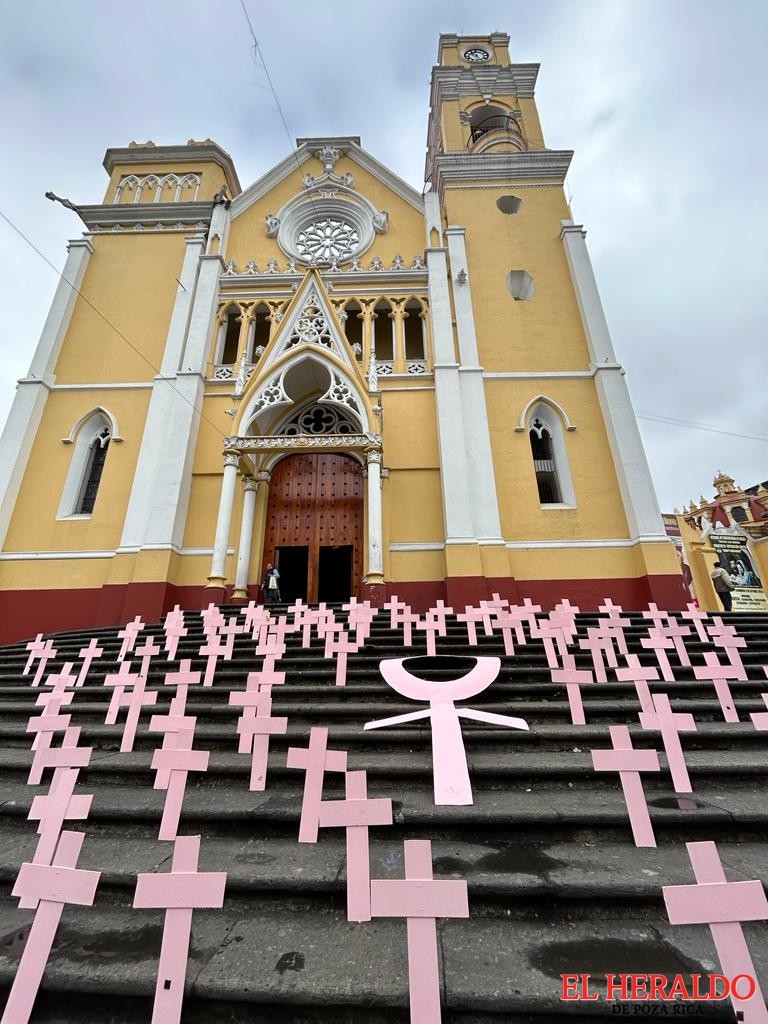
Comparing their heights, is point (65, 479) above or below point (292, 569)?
above

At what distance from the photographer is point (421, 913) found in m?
1.30

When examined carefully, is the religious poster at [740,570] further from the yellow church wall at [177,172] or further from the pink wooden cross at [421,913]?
the yellow church wall at [177,172]

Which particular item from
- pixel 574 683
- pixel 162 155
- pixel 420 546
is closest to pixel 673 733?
pixel 574 683

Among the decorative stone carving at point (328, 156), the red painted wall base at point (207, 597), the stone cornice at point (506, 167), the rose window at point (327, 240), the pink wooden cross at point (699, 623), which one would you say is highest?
the decorative stone carving at point (328, 156)

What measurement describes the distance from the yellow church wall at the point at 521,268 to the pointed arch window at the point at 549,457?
4.54 ft

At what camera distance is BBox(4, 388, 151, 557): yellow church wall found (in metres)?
9.95

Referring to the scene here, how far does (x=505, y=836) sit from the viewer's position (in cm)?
240

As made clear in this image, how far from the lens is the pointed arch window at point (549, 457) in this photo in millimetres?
10469

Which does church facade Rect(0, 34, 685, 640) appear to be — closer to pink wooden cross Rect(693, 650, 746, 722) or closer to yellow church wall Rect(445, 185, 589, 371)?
yellow church wall Rect(445, 185, 589, 371)

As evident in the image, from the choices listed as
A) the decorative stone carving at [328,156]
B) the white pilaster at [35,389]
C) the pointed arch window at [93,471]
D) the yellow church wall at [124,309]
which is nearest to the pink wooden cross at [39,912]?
the pointed arch window at [93,471]

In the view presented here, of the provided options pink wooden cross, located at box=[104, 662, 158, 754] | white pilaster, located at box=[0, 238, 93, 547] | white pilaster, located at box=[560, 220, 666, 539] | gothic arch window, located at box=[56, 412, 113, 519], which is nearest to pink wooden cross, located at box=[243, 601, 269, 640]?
pink wooden cross, located at box=[104, 662, 158, 754]

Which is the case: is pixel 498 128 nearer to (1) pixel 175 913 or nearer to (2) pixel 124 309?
(2) pixel 124 309

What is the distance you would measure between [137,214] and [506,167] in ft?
37.5

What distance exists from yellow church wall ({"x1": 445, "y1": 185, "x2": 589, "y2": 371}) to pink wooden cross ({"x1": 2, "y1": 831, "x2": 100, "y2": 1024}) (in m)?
11.6
